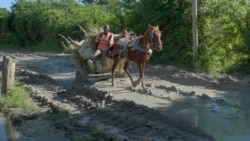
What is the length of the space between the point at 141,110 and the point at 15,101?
3596mm

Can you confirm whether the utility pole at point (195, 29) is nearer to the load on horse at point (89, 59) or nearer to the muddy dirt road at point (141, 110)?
the muddy dirt road at point (141, 110)

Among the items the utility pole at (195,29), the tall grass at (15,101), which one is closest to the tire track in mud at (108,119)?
the tall grass at (15,101)

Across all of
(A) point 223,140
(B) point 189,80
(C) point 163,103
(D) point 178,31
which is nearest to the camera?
(A) point 223,140

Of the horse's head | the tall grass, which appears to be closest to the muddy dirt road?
the tall grass

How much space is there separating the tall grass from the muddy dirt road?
36cm

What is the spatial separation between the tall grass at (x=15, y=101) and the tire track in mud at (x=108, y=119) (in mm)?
478

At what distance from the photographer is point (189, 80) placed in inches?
618

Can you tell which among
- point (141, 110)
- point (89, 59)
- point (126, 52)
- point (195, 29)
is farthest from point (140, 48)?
point (195, 29)

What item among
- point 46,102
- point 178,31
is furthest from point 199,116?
point 178,31

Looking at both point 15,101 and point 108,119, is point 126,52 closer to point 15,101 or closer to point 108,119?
point 15,101

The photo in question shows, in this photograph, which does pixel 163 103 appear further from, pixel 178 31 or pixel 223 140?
pixel 178 31

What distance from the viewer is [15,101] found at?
1216cm

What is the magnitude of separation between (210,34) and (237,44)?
1335 millimetres

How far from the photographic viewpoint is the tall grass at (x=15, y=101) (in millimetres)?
12000
